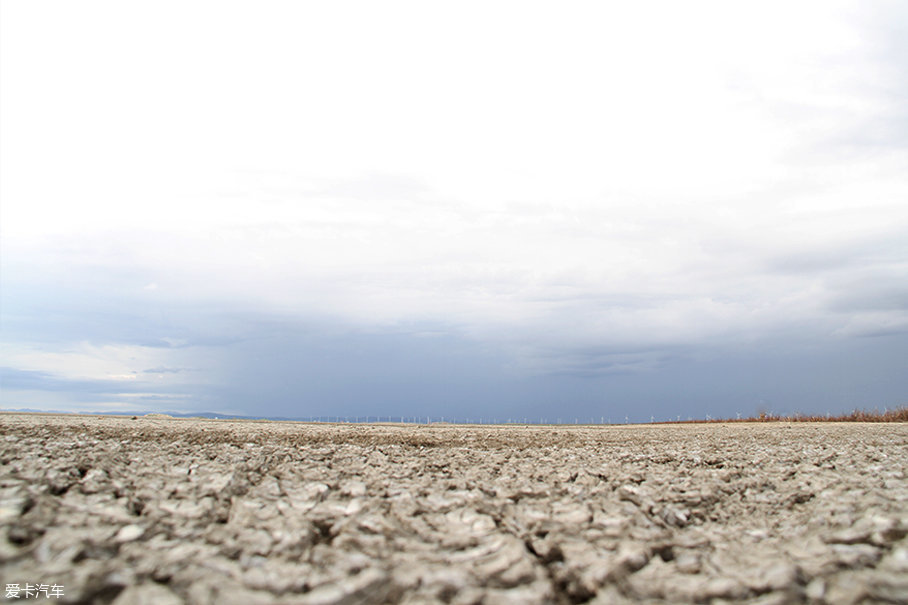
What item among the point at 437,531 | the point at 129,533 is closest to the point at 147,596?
the point at 129,533

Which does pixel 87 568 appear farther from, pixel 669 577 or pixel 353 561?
pixel 669 577

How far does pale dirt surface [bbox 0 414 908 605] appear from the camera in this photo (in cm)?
388

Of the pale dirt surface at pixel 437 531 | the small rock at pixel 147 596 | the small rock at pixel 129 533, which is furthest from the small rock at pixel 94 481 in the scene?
the small rock at pixel 147 596

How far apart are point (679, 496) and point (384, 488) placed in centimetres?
371

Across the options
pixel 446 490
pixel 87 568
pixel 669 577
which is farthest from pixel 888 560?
pixel 87 568

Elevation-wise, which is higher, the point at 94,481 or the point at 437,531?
the point at 94,481

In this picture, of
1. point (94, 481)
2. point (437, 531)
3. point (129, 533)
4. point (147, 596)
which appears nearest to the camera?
point (147, 596)

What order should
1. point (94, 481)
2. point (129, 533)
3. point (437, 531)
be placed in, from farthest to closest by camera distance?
point (94, 481)
point (437, 531)
point (129, 533)

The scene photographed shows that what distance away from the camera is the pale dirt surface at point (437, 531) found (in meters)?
3.88

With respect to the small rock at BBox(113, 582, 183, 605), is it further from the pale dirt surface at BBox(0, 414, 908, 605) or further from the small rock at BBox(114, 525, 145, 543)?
the small rock at BBox(114, 525, 145, 543)

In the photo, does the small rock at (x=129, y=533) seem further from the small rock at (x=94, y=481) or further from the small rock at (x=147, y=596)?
the small rock at (x=94, y=481)

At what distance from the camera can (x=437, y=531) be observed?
504 centimetres

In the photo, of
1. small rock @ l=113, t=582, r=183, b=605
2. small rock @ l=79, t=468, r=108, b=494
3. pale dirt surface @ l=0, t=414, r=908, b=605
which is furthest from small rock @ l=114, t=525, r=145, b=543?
small rock @ l=79, t=468, r=108, b=494

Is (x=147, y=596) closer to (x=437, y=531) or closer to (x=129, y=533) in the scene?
(x=129, y=533)
